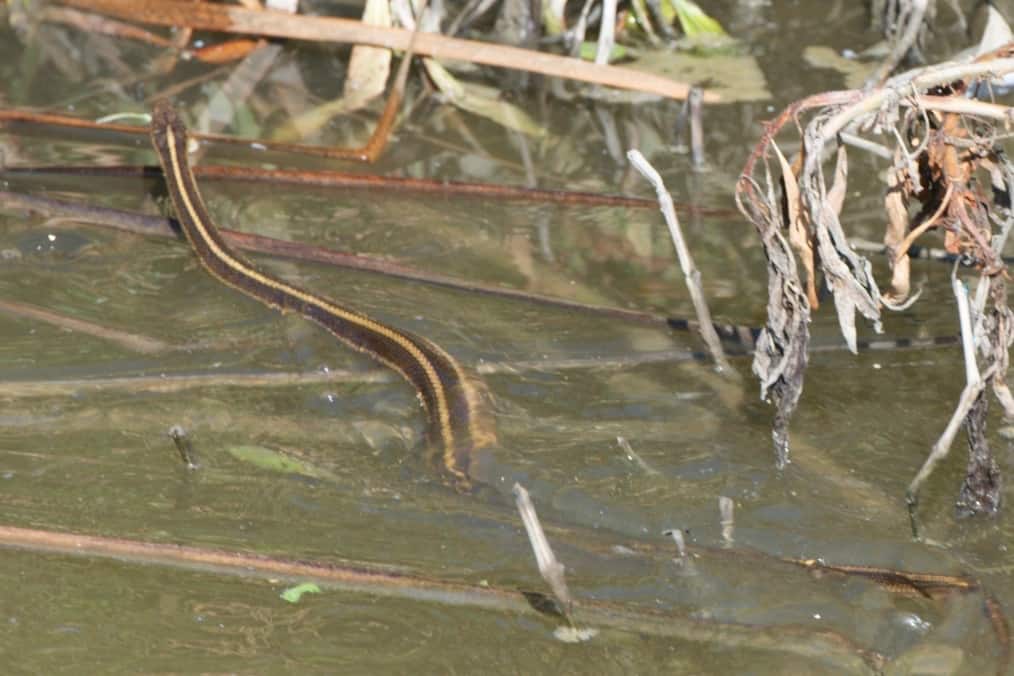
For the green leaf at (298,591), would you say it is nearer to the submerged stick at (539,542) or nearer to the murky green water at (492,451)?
the murky green water at (492,451)

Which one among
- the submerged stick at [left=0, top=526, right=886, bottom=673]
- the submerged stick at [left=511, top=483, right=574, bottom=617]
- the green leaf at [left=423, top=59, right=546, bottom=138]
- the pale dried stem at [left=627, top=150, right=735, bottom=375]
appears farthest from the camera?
the green leaf at [left=423, top=59, right=546, bottom=138]

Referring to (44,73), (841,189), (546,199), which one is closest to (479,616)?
(841,189)

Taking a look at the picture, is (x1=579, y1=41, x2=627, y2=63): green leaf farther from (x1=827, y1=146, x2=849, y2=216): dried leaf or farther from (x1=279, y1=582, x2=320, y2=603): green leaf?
(x1=279, y1=582, x2=320, y2=603): green leaf

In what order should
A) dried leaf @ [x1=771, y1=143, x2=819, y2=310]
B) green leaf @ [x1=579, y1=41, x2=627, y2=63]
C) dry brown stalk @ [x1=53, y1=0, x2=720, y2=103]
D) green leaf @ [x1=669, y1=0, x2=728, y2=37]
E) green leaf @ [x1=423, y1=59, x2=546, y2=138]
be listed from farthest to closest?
1. green leaf @ [x1=669, y1=0, x2=728, y2=37]
2. green leaf @ [x1=579, y1=41, x2=627, y2=63]
3. green leaf @ [x1=423, y1=59, x2=546, y2=138]
4. dry brown stalk @ [x1=53, y1=0, x2=720, y2=103]
5. dried leaf @ [x1=771, y1=143, x2=819, y2=310]

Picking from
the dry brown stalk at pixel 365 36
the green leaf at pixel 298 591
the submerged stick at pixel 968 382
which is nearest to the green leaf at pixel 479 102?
the dry brown stalk at pixel 365 36

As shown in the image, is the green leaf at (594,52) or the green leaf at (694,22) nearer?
the green leaf at (594,52)

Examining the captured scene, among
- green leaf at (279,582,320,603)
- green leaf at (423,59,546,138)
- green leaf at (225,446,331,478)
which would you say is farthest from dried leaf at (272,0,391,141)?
green leaf at (279,582,320,603)

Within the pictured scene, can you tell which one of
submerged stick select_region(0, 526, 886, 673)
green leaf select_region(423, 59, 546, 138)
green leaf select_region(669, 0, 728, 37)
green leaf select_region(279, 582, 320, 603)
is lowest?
green leaf select_region(279, 582, 320, 603)
